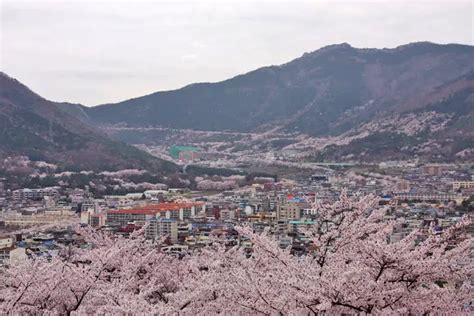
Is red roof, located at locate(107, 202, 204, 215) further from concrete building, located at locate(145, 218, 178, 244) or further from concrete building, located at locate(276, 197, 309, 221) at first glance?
concrete building, located at locate(276, 197, 309, 221)

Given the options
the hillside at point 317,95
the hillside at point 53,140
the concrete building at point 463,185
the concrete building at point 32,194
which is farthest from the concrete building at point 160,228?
the hillside at point 317,95

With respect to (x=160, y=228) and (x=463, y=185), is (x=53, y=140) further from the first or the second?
(x=160, y=228)

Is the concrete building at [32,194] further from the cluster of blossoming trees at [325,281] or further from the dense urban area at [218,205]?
the cluster of blossoming trees at [325,281]

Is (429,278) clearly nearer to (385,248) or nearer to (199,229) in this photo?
(385,248)

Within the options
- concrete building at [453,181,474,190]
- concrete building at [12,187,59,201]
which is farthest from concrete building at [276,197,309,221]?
concrete building at [12,187,59,201]

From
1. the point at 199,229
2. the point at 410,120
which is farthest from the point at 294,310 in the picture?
the point at 410,120

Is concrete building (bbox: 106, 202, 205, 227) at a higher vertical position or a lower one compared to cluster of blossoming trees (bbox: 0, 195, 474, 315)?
lower
